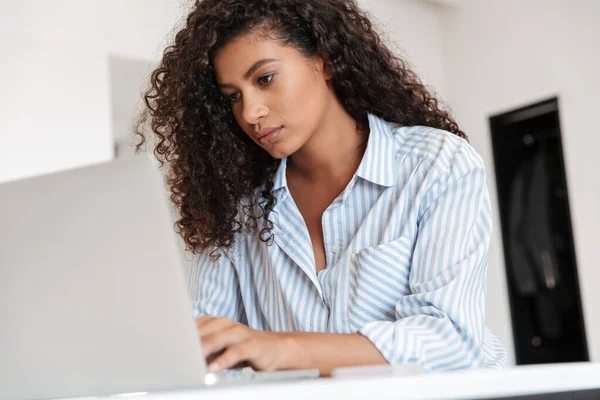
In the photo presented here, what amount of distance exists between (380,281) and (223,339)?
0.56m

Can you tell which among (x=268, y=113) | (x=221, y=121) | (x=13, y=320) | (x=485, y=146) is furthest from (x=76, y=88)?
(x=13, y=320)

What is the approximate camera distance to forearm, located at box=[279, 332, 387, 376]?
86 cm

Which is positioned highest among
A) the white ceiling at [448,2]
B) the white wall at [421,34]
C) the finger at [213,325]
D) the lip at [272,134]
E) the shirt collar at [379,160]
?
the white ceiling at [448,2]

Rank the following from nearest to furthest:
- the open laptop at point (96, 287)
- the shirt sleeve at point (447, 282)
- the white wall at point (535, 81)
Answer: the open laptop at point (96, 287) < the shirt sleeve at point (447, 282) < the white wall at point (535, 81)

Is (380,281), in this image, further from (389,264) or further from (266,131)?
(266,131)

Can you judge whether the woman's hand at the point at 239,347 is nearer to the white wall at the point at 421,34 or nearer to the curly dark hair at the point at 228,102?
the curly dark hair at the point at 228,102

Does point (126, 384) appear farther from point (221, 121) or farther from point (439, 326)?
point (221, 121)

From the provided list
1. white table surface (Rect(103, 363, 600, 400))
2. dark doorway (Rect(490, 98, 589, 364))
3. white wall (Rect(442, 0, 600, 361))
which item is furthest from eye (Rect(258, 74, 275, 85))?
dark doorway (Rect(490, 98, 589, 364))

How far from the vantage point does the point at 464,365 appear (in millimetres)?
1095

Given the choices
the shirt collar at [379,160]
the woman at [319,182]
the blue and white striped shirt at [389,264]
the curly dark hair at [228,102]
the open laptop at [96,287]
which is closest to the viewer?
the open laptop at [96,287]

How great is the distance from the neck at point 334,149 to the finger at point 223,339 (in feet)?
2.51

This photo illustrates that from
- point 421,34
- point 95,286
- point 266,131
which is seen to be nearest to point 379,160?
point 266,131

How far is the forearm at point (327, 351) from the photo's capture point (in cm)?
86

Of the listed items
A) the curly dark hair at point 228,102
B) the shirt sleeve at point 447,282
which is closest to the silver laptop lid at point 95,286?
the shirt sleeve at point 447,282
